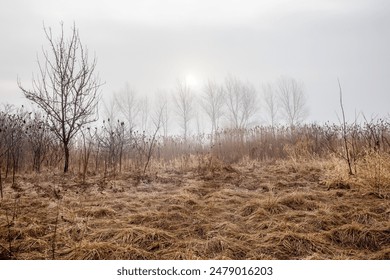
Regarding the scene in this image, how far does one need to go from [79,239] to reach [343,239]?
2.58 metres

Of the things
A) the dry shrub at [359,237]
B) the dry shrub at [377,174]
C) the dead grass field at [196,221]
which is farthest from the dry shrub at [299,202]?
the dry shrub at [377,174]

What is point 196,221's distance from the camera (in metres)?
3.29

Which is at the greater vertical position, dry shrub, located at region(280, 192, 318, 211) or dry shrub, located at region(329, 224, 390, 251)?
dry shrub, located at region(280, 192, 318, 211)

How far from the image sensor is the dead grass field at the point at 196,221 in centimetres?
254

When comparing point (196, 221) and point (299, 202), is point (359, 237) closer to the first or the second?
point (299, 202)

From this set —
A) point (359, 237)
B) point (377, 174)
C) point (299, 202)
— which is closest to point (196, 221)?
point (299, 202)

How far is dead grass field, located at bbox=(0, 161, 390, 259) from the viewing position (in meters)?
2.54

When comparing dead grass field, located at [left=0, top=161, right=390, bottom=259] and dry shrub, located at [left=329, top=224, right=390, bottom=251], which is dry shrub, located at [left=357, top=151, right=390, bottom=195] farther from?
dry shrub, located at [left=329, top=224, right=390, bottom=251]

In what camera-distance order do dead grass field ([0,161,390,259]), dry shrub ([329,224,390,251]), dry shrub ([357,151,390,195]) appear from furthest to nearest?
1. dry shrub ([357,151,390,195])
2. dry shrub ([329,224,390,251])
3. dead grass field ([0,161,390,259])

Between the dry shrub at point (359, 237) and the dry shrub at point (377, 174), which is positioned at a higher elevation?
the dry shrub at point (377, 174)

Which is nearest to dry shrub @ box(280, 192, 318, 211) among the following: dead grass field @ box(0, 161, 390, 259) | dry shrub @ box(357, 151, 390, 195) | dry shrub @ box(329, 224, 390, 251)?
dead grass field @ box(0, 161, 390, 259)

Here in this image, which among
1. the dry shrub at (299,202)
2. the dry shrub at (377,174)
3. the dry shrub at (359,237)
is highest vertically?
the dry shrub at (377,174)

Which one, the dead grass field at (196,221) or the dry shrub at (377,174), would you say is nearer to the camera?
the dead grass field at (196,221)

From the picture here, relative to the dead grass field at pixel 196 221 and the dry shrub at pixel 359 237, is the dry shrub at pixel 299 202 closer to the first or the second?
the dead grass field at pixel 196 221
